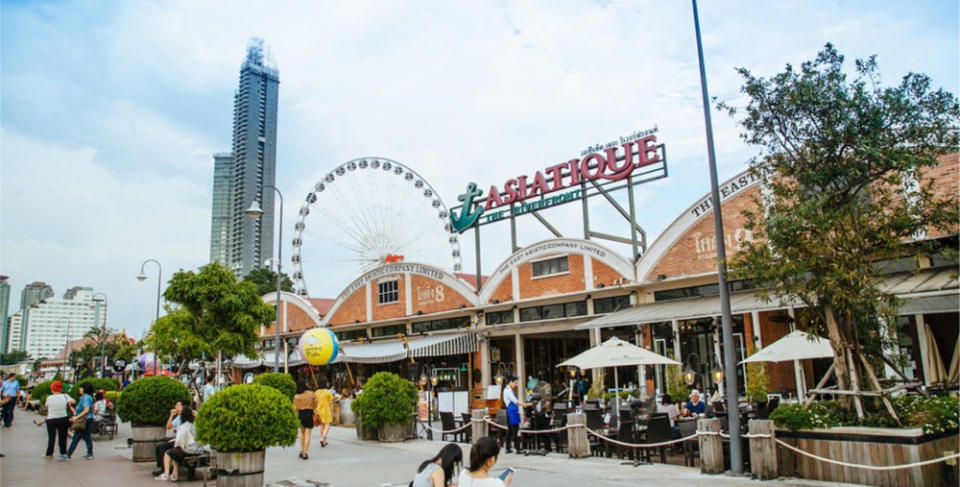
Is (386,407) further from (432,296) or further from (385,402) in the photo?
(432,296)

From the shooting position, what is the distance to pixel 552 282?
878 inches

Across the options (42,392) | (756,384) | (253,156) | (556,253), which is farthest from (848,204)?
(253,156)

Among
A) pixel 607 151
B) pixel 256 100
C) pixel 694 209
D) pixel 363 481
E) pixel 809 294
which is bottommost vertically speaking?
pixel 363 481

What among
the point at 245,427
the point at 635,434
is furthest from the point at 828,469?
the point at 245,427

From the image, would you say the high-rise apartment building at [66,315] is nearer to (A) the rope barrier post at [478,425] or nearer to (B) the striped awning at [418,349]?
(B) the striped awning at [418,349]

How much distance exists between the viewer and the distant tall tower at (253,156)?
154 meters

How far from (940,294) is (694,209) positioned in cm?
693

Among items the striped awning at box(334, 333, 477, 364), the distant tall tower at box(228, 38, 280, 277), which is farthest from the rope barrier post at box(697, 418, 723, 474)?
the distant tall tower at box(228, 38, 280, 277)

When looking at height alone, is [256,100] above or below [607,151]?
above

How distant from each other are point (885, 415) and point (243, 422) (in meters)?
8.48

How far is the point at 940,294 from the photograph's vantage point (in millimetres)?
12438

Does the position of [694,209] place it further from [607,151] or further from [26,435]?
[26,435]

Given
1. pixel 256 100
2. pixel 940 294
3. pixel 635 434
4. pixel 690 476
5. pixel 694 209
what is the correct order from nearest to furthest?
1. pixel 690 476
2. pixel 635 434
3. pixel 940 294
4. pixel 694 209
5. pixel 256 100

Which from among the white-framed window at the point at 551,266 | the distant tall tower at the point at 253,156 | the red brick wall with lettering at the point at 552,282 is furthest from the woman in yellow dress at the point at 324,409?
the distant tall tower at the point at 253,156
